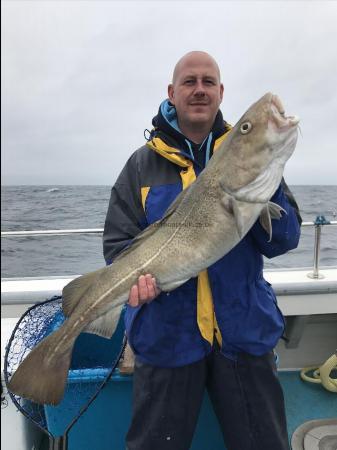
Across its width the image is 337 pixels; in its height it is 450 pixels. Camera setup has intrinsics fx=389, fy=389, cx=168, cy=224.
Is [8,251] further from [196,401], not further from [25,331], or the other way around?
[196,401]

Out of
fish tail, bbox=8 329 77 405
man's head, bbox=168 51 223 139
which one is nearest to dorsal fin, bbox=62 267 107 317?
fish tail, bbox=8 329 77 405

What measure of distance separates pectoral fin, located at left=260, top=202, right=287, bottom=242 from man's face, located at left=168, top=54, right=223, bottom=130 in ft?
2.22

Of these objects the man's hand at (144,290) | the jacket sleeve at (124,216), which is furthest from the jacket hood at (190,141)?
the man's hand at (144,290)

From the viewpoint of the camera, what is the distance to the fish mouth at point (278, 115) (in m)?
1.69

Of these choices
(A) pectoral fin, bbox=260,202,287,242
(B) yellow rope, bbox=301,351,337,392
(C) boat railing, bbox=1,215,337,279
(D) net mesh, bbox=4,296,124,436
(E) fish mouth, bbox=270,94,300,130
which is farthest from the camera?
(C) boat railing, bbox=1,215,337,279

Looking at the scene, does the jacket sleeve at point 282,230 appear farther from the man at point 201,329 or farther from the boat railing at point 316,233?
the boat railing at point 316,233

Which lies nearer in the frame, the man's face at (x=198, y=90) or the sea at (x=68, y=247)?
the man's face at (x=198, y=90)

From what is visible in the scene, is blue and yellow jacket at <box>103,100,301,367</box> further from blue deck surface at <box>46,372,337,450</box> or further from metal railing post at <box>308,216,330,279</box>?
metal railing post at <box>308,216,330,279</box>

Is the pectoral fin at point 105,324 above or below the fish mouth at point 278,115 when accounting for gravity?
below

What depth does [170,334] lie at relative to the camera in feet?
7.00

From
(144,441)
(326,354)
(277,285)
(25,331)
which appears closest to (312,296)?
(277,285)

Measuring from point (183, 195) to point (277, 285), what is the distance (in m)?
2.25

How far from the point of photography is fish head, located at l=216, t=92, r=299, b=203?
171cm

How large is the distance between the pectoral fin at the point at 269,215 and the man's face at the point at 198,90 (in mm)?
675
